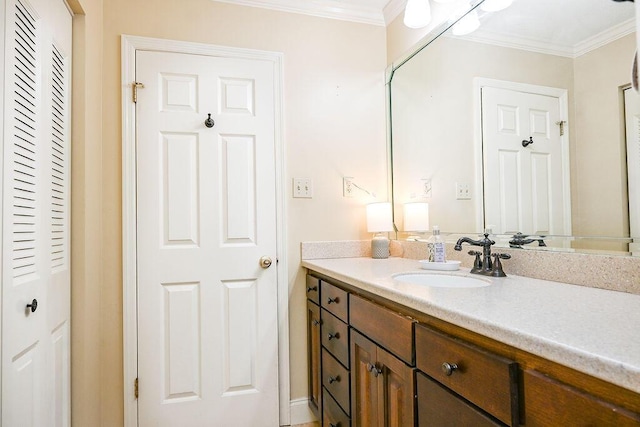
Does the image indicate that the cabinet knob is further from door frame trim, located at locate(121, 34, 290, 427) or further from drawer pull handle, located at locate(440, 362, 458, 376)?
door frame trim, located at locate(121, 34, 290, 427)

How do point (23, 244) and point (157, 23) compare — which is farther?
point (157, 23)

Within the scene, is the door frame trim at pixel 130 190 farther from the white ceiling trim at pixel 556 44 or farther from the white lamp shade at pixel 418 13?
the white ceiling trim at pixel 556 44

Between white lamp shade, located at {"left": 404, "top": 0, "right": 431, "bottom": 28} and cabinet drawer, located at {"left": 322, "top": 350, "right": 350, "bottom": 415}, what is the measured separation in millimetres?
1691

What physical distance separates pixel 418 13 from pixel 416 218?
1052 millimetres

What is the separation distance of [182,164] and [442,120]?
1332 millimetres

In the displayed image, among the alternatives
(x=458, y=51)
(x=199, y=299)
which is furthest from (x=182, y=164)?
(x=458, y=51)

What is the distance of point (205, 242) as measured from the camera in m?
1.86

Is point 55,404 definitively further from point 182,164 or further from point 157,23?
point 157,23

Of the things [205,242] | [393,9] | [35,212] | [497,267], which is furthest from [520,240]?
[35,212]

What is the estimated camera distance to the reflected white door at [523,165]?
3.99 ft

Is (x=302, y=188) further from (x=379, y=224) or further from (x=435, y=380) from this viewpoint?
(x=435, y=380)

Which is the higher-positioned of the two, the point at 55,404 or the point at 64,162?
the point at 64,162

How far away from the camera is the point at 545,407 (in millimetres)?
608

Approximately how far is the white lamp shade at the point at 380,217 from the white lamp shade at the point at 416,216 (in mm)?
98
